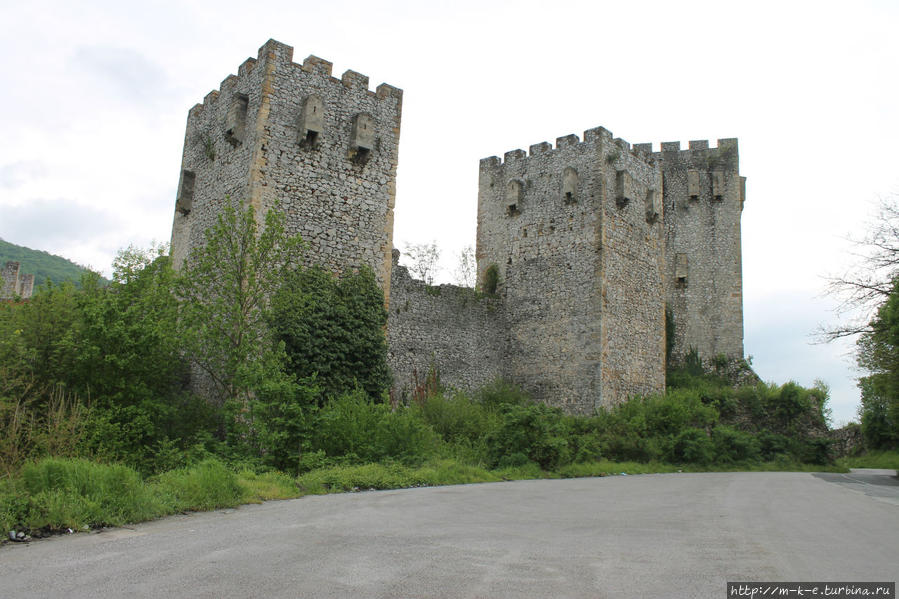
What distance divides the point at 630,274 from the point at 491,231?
5554 millimetres

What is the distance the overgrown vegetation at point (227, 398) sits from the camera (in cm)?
1038

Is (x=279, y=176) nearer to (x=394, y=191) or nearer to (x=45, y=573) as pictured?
(x=394, y=191)

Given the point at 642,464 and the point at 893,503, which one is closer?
the point at 893,503

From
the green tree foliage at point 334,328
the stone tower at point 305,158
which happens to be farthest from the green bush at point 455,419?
the stone tower at point 305,158

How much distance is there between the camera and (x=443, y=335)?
76.2 ft

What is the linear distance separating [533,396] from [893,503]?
1313 cm

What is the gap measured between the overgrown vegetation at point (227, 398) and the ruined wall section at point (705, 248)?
16243 millimetres

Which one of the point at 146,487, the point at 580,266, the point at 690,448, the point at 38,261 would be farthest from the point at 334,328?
the point at 38,261

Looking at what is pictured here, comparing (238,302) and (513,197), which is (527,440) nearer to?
(238,302)

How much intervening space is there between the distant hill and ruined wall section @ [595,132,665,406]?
169 ft

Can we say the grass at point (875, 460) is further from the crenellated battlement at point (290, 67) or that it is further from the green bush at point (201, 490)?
the green bush at point (201, 490)

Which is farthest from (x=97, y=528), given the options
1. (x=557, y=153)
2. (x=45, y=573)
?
(x=557, y=153)

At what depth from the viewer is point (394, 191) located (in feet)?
61.1

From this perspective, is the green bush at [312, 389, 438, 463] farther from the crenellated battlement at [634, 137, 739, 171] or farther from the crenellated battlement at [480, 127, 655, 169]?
the crenellated battlement at [634, 137, 739, 171]
